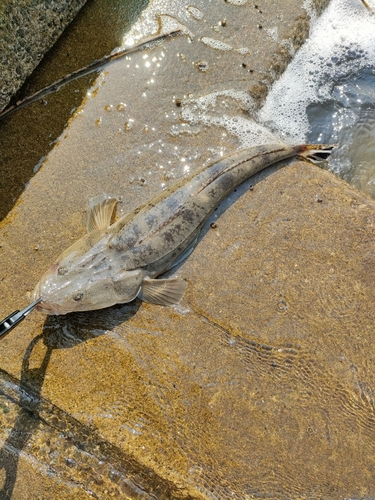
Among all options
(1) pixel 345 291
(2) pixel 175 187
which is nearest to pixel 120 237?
(2) pixel 175 187

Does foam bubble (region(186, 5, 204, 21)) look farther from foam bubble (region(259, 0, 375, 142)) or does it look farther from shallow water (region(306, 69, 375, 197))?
shallow water (region(306, 69, 375, 197))

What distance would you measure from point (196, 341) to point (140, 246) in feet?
3.00

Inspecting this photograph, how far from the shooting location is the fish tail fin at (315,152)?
423 cm

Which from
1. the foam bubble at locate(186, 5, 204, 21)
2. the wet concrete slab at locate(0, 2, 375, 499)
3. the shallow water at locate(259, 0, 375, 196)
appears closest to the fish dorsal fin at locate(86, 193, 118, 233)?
the wet concrete slab at locate(0, 2, 375, 499)

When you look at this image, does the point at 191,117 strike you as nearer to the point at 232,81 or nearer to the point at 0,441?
the point at 232,81

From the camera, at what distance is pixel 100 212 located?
382 cm

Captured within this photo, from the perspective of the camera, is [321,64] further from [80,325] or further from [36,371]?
[36,371]

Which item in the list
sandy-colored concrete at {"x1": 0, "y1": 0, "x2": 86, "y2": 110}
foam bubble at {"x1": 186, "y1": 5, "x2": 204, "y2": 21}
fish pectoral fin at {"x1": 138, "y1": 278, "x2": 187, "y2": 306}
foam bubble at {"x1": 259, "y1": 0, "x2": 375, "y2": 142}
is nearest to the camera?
fish pectoral fin at {"x1": 138, "y1": 278, "x2": 187, "y2": 306}

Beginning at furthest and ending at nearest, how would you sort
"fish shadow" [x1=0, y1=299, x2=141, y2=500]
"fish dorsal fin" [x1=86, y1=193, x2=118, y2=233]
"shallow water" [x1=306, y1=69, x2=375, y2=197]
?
"shallow water" [x1=306, y1=69, x2=375, y2=197], "fish dorsal fin" [x1=86, y1=193, x2=118, y2=233], "fish shadow" [x1=0, y1=299, x2=141, y2=500]

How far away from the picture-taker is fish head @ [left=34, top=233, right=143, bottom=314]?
3.28 metres

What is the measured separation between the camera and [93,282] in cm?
338

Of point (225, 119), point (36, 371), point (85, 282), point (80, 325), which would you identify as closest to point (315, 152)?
point (225, 119)

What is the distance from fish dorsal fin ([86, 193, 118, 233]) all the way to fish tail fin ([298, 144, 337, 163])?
1938 mm

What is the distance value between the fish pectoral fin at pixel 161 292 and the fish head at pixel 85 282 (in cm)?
7
